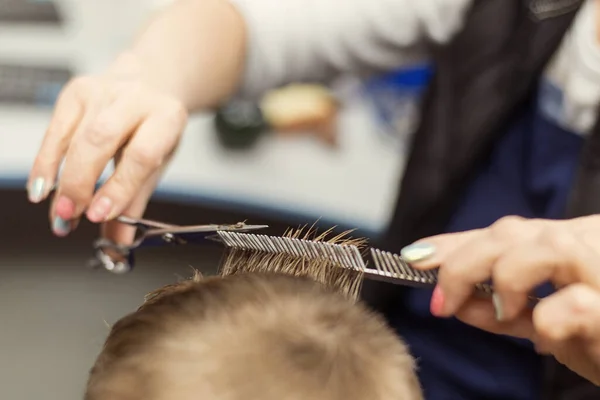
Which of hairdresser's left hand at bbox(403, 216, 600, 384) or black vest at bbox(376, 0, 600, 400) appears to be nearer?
hairdresser's left hand at bbox(403, 216, 600, 384)

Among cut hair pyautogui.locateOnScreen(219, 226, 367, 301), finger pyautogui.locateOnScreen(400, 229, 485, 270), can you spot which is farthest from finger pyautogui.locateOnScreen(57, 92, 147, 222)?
finger pyautogui.locateOnScreen(400, 229, 485, 270)

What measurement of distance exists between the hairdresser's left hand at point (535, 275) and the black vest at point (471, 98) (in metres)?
0.25

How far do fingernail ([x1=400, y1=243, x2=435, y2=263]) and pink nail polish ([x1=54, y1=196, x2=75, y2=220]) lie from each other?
26 centimetres

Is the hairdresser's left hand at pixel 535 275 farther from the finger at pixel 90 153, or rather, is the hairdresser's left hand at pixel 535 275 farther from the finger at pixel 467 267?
the finger at pixel 90 153

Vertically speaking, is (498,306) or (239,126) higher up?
(498,306)

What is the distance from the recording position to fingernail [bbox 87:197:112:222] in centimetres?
52

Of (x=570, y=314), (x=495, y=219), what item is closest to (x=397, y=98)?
(x=495, y=219)

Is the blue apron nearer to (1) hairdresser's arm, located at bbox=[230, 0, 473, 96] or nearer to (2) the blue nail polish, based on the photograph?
(1) hairdresser's arm, located at bbox=[230, 0, 473, 96]

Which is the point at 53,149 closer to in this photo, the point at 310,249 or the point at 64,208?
the point at 64,208

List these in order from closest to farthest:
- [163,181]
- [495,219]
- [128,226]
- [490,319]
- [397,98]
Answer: [490,319] < [128,226] < [495,219] < [163,181] < [397,98]

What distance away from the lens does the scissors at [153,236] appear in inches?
18.4

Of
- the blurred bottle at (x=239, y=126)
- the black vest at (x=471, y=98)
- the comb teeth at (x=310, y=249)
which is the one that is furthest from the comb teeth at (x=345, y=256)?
the blurred bottle at (x=239, y=126)

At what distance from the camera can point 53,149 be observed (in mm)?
546

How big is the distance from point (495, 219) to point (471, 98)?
12 cm
